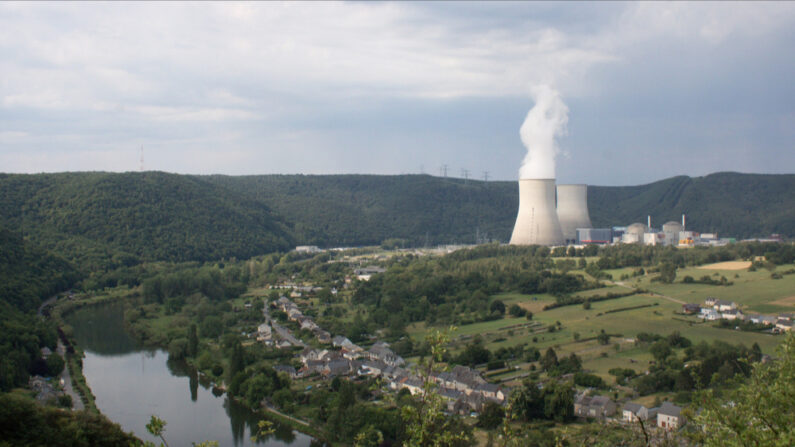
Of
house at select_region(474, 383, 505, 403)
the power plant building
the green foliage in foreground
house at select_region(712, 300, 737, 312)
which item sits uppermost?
the power plant building

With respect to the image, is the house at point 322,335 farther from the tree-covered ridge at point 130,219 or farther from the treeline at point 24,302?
the tree-covered ridge at point 130,219

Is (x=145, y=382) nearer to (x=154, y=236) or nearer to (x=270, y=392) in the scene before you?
(x=270, y=392)

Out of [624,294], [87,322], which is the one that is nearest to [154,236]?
[87,322]

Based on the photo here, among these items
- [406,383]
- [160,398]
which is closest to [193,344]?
[160,398]

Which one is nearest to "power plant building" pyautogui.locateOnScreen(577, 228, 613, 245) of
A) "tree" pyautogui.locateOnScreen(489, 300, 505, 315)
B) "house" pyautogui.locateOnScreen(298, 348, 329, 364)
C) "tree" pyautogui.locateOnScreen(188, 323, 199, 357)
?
"tree" pyautogui.locateOnScreen(489, 300, 505, 315)

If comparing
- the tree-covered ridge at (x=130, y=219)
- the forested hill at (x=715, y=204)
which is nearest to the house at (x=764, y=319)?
the tree-covered ridge at (x=130, y=219)

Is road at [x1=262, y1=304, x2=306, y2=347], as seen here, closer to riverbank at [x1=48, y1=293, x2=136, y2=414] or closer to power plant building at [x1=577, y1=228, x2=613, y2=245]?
riverbank at [x1=48, y1=293, x2=136, y2=414]
